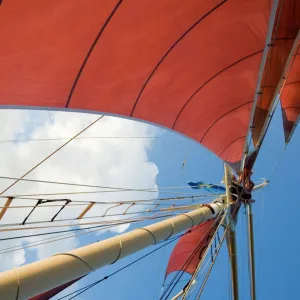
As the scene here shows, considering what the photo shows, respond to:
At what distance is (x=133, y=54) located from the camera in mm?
5270

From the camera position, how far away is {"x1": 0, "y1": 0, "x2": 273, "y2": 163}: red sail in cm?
405

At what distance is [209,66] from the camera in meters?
6.36

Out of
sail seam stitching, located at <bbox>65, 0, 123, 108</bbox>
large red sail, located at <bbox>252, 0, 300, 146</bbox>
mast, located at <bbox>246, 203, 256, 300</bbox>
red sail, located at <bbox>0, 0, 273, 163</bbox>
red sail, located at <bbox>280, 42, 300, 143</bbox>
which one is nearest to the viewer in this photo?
red sail, located at <bbox>0, 0, 273, 163</bbox>

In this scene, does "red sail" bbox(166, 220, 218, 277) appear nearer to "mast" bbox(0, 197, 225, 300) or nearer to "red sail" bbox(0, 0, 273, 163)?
"red sail" bbox(0, 0, 273, 163)

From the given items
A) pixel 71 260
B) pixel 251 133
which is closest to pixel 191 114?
pixel 251 133

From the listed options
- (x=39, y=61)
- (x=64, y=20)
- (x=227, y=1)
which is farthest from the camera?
(x=227, y=1)

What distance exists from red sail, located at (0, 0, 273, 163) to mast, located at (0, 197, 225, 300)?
209 cm

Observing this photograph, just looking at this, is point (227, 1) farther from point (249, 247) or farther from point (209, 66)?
point (249, 247)

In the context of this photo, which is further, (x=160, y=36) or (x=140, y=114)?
(x=140, y=114)

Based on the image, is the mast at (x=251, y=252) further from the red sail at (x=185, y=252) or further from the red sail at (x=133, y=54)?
the red sail at (x=133, y=54)

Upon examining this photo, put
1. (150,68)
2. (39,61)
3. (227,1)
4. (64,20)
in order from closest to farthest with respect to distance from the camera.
Result: (64,20)
(39,61)
(227,1)
(150,68)

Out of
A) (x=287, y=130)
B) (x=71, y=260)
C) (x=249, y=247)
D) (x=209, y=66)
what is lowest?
(x=71, y=260)

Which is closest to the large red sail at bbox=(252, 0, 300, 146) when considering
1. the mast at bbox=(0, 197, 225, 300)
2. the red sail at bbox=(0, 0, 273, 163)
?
the red sail at bbox=(0, 0, 273, 163)

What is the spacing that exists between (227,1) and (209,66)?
57.3 inches
